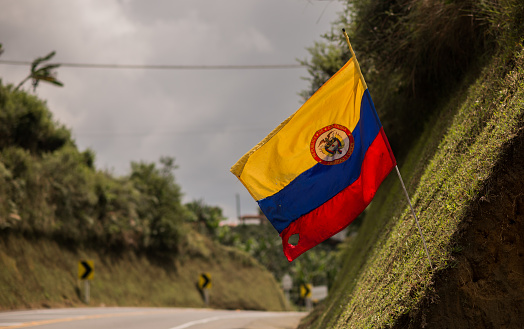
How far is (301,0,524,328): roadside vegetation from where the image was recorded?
184 inches

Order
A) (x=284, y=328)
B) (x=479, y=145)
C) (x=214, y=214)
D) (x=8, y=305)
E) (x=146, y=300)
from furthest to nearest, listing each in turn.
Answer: (x=214, y=214) < (x=146, y=300) < (x=8, y=305) < (x=284, y=328) < (x=479, y=145)

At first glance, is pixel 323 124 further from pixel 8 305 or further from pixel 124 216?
pixel 124 216

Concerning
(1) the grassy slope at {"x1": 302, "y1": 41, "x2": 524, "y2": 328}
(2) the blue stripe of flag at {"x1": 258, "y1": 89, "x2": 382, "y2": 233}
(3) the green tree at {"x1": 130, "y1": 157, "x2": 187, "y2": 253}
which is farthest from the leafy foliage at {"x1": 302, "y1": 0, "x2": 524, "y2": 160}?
(3) the green tree at {"x1": 130, "y1": 157, "x2": 187, "y2": 253}

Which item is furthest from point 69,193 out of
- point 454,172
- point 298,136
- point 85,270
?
point 454,172

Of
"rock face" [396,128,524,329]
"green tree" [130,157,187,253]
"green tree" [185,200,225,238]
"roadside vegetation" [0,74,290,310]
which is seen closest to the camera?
"rock face" [396,128,524,329]

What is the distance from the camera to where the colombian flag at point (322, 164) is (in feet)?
18.9

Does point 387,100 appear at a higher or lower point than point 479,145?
higher

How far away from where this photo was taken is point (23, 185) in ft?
68.7

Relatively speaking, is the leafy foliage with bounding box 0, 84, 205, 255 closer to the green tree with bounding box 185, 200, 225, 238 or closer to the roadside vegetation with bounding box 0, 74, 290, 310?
the roadside vegetation with bounding box 0, 74, 290, 310

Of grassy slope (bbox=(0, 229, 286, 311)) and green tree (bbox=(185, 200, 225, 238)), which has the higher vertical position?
green tree (bbox=(185, 200, 225, 238))

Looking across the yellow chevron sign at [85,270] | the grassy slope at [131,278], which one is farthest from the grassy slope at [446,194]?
the yellow chevron sign at [85,270]

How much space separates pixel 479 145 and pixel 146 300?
25.7 m

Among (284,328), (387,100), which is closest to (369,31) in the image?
(387,100)

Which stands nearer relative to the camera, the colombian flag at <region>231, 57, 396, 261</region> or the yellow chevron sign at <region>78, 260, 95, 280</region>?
the colombian flag at <region>231, 57, 396, 261</region>
